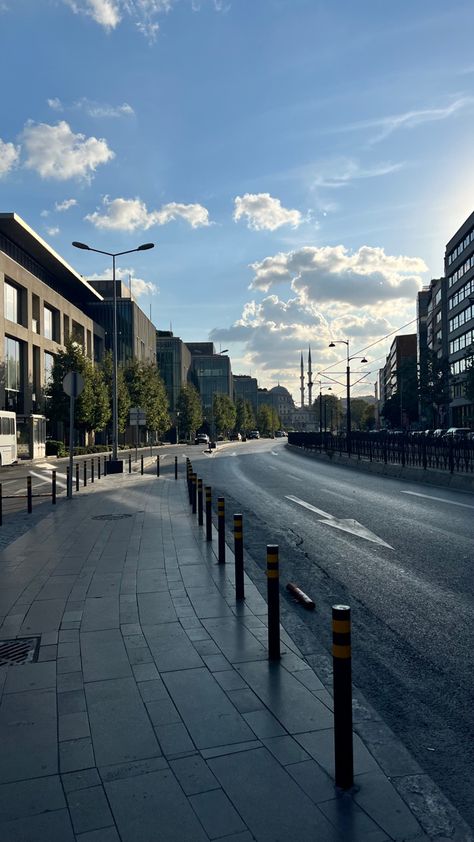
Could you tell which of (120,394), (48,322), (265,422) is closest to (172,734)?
(120,394)

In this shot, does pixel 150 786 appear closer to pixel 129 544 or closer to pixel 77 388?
pixel 129 544

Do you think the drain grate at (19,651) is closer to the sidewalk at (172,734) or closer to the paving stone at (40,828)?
the sidewalk at (172,734)

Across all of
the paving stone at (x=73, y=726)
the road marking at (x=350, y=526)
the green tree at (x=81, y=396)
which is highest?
the green tree at (x=81, y=396)

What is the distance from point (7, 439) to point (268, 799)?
3412cm

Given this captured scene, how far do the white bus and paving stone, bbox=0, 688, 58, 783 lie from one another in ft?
103

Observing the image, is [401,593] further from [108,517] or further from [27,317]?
[27,317]

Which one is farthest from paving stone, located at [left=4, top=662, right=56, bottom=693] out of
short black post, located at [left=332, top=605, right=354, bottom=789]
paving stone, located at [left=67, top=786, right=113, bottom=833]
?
short black post, located at [left=332, top=605, right=354, bottom=789]

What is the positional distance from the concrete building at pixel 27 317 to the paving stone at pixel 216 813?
125ft

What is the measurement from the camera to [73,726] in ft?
12.6

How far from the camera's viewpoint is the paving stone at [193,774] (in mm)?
3104

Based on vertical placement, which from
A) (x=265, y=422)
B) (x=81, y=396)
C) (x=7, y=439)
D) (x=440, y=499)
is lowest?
→ (x=440, y=499)

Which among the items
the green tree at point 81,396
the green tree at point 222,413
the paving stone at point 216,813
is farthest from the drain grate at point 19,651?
the green tree at point 222,413

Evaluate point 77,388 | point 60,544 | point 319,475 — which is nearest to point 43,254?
point 319,475

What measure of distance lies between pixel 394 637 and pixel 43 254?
54.5 meters
